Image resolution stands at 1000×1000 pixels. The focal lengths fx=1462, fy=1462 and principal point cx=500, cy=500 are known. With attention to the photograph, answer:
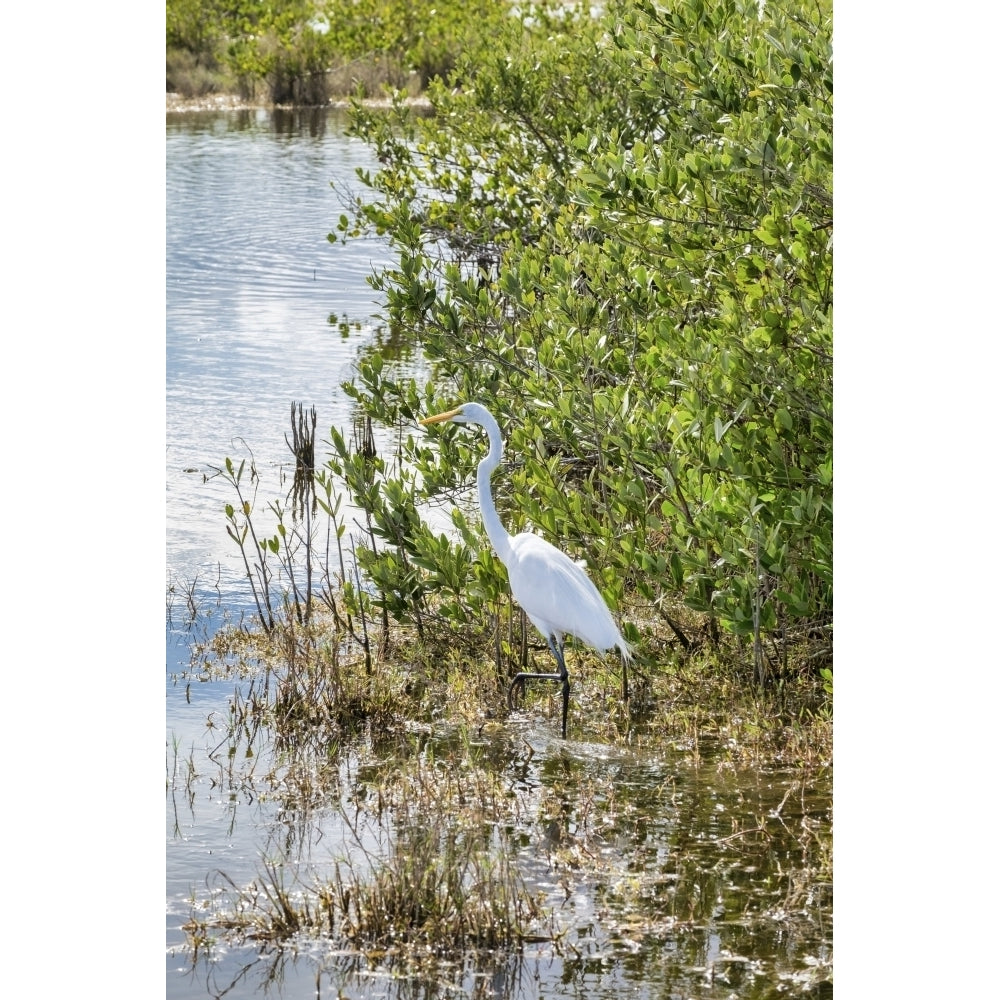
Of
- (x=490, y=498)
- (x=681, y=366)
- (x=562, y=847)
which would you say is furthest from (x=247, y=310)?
(x=562, y=847)

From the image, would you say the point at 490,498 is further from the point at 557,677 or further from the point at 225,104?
the point at 225,104

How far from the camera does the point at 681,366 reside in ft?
16.4

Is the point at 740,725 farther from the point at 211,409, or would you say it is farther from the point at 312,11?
the point at 312,11

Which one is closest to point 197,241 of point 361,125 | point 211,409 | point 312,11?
point 361,125

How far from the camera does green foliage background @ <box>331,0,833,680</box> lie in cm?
486

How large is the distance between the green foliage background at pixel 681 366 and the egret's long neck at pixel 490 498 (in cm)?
13

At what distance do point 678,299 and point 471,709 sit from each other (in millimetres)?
1818

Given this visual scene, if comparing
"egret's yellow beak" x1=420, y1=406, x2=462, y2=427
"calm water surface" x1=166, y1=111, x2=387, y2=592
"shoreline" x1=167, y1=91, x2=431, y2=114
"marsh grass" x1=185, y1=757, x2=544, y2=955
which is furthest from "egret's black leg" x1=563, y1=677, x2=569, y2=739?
"shoreline" x1=167, y1=91, x2=431, y2=114

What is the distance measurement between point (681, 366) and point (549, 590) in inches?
37.8

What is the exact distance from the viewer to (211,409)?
10266 millimetres

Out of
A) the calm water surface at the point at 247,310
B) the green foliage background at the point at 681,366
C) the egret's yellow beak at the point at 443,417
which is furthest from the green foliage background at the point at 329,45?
the egret's yellow beak at the point at 443,417

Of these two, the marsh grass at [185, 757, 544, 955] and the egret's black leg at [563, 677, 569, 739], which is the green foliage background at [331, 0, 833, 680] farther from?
the marsh grass at [185, 757, 544, 955]

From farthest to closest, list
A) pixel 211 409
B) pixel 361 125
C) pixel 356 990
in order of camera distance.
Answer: pixel 361 125 → pixel 211 409 → pixel 356 990
